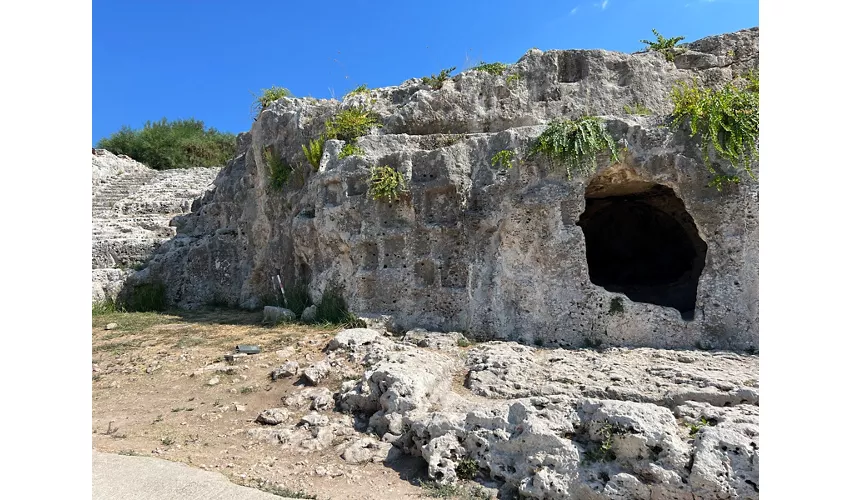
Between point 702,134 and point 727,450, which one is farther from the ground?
point 702,134

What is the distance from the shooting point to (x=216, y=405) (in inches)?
210

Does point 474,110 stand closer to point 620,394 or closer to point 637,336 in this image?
point 637,336

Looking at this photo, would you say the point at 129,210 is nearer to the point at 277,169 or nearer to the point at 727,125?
the point at 277,169

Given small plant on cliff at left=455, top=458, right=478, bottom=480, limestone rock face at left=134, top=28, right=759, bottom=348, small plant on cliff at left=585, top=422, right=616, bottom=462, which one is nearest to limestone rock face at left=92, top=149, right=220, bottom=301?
limestone rock face at left=134, top=28, right=759, bottom=348

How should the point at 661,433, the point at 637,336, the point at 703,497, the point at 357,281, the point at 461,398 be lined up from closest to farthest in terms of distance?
the point at 703,497 < the point at 661,433 < the point at 461,398 < the point at 637,336 < the point at 357,281

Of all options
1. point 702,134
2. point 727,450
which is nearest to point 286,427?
point 727,450

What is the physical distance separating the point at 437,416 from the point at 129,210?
1402cm

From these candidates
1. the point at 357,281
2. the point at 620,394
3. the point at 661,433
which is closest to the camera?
the point at 661,433

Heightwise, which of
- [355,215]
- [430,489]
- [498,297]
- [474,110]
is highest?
[474,110]

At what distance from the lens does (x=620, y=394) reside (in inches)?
188

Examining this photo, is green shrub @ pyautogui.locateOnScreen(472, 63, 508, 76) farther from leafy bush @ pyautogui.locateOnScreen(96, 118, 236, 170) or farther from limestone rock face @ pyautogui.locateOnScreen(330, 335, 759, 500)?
leafy bush @ pyautogui.locateOnScreen(96, 118, 236, 170)

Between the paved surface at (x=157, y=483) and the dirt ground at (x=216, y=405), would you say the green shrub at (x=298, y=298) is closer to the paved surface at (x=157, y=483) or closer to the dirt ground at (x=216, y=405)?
the dirt ground at (x=216, y=405)

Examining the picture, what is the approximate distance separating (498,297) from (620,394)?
2.81 m

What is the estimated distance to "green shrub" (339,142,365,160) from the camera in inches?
335
